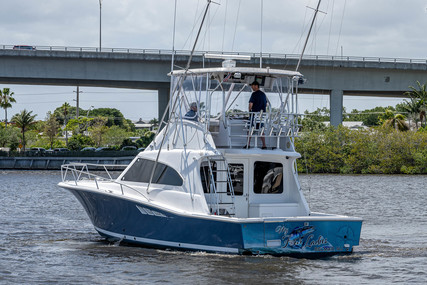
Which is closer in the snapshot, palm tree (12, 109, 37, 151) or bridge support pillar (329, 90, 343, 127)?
bridge support pillar (329, 90, 343, 127)

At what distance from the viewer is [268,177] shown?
19859 millimetres

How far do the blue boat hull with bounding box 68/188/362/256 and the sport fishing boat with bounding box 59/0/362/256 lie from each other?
3cm

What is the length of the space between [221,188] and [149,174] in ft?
7.00

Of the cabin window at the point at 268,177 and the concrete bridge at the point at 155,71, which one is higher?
the concrete bridge at the point at 155,71

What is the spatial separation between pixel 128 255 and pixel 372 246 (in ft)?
22.6

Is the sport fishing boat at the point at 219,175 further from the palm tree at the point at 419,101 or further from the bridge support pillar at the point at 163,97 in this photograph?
the palm tree at the point at 419,101

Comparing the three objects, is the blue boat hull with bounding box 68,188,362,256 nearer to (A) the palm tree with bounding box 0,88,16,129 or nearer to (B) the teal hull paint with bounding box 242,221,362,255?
(B) the teal hull paint with bounding box 242,221,362,255

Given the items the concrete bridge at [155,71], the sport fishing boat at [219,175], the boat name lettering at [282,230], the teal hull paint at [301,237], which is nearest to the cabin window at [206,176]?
the sport fishing boat at [219,175]

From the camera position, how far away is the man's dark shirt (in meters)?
19.5

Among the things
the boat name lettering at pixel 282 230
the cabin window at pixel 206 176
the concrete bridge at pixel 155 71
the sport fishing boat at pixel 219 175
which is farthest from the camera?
the concrete bridge at pixel 155 71

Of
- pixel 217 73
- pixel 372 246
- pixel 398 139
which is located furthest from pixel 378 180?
pixel 217 73

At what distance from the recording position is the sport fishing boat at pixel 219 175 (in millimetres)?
18375

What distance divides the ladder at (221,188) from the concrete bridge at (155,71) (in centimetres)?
4011

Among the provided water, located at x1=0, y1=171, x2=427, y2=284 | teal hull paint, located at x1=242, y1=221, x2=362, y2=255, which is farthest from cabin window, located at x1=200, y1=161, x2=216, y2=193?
teal hull paint, located at x1=242, y1=221, x2=362, y2=255
